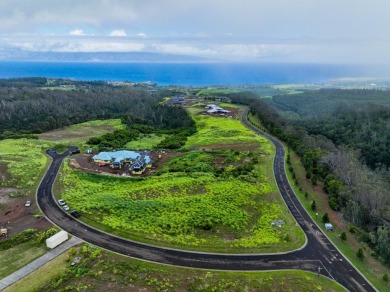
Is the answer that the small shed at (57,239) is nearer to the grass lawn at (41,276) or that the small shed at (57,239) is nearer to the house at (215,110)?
the grass lawn at (41,276)

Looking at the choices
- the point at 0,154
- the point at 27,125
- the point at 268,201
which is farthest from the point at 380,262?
the point at 27,125

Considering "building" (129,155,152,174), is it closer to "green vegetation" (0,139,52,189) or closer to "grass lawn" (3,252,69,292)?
"green vegetation" (0,139,52,189)

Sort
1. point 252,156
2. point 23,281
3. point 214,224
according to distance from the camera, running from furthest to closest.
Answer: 1. point 252,156
2. point 214,224
3. point 23,281

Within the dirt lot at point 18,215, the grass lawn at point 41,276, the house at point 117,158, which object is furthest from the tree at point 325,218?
the dirt lot at point 18,215

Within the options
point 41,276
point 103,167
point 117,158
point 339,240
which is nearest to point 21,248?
point 41,276

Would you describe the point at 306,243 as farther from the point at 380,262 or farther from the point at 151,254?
the point at 151,254

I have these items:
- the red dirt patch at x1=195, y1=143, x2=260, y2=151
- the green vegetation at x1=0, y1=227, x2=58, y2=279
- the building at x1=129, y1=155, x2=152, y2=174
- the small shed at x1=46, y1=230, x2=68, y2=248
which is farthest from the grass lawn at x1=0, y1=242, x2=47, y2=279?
the red dirt patch at x1=195, y1=143, x2=260, y2=151
